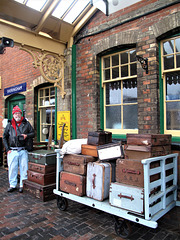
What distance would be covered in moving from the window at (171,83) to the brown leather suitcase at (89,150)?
72.5 inches

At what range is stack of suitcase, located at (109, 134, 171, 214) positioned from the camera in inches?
109

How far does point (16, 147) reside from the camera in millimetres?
4965

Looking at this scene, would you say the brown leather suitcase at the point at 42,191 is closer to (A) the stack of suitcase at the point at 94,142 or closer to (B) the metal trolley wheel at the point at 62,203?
(B) the metal trolley wheel at the point at 62,203

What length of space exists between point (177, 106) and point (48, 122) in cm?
466

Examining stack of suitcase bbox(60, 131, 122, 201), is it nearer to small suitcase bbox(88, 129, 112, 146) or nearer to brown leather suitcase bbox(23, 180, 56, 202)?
small suitcase bbox(88, 129, 112, 146)

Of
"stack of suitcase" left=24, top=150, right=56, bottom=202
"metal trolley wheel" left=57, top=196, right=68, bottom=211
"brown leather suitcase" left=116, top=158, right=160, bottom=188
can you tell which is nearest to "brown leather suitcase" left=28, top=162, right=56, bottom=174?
"stack of suitcase" left=24, top=150, right=56, bottom=202

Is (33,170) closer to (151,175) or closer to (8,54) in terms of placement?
(151,175)

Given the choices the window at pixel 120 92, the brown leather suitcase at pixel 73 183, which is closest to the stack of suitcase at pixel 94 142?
the brown leather suitcase at pixel 73 183

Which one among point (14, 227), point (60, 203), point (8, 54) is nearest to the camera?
point (14, 227)

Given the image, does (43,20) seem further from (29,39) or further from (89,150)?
(89,150)

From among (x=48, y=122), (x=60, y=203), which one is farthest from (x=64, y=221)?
(x=48, y=122)

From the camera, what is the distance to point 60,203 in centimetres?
388

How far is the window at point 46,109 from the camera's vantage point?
24.2 feet

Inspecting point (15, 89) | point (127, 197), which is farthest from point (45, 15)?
point (127, 197)
